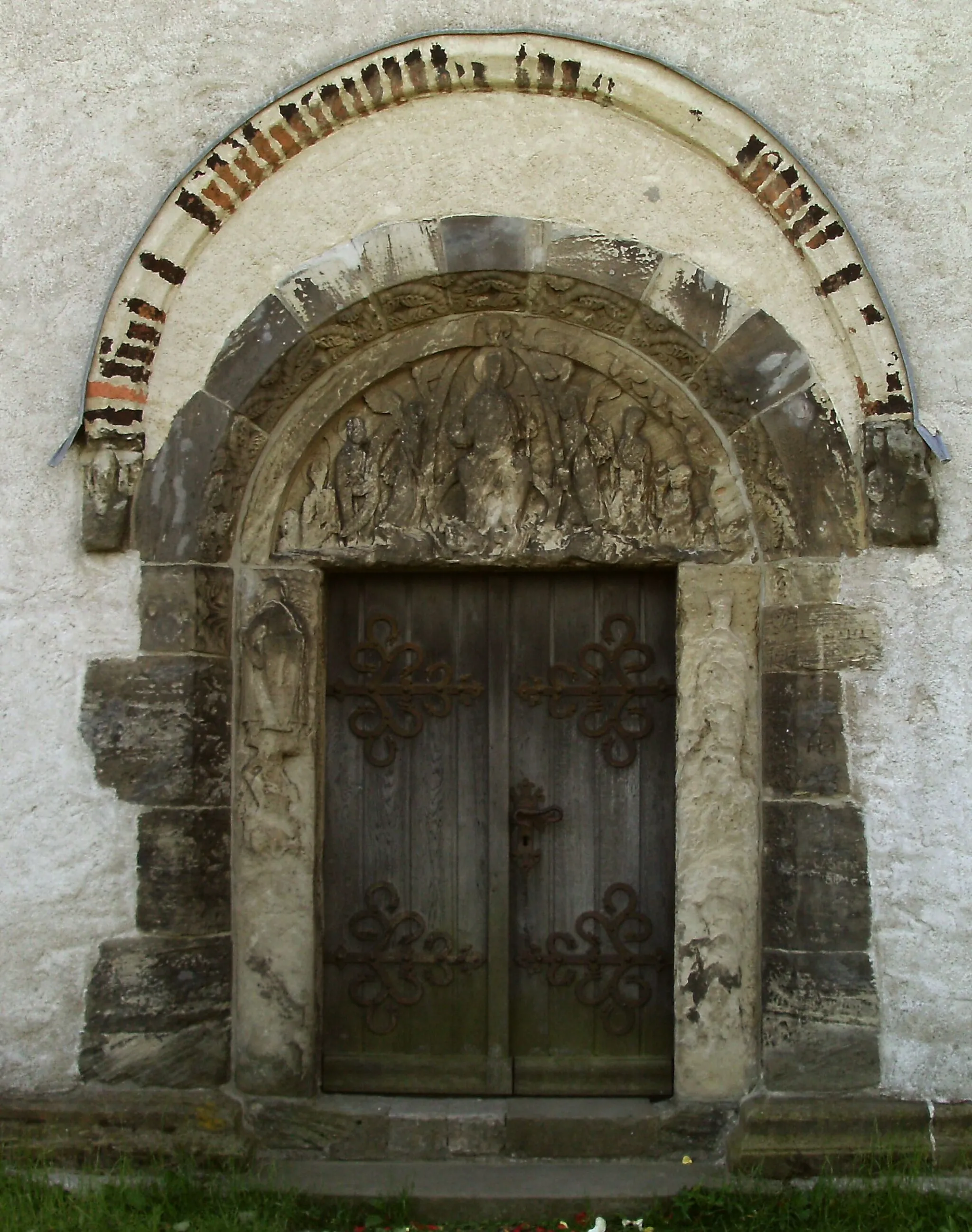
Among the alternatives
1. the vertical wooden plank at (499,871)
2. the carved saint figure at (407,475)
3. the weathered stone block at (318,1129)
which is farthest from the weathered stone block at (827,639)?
the weathered stone block at (318,1129)

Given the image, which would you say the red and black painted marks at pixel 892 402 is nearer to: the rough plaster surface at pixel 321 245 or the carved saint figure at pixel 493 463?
the rough plaster surface at pixel 321 245

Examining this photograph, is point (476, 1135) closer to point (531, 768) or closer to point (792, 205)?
point (531, 768)

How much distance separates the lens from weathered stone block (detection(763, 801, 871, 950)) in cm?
361

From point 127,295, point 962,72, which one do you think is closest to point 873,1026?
point 962,72

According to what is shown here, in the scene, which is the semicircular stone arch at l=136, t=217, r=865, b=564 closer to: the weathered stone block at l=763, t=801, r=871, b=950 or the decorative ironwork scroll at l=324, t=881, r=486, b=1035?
the weathered stone block at l=763, t=801, r=871, b=950

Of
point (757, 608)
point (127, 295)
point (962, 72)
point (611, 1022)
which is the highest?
point (962, 72)

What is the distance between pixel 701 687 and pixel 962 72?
198cm

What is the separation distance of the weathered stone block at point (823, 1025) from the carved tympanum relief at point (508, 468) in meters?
1.30

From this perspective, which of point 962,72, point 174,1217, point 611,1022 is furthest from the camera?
point 611,1022

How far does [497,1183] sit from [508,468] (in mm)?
2154

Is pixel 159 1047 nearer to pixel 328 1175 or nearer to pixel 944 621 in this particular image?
pixel 328 1175

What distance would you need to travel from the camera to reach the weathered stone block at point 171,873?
146 inches

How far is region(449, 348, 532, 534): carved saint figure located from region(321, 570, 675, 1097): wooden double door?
0.78ft

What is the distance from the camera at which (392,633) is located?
4105mm
